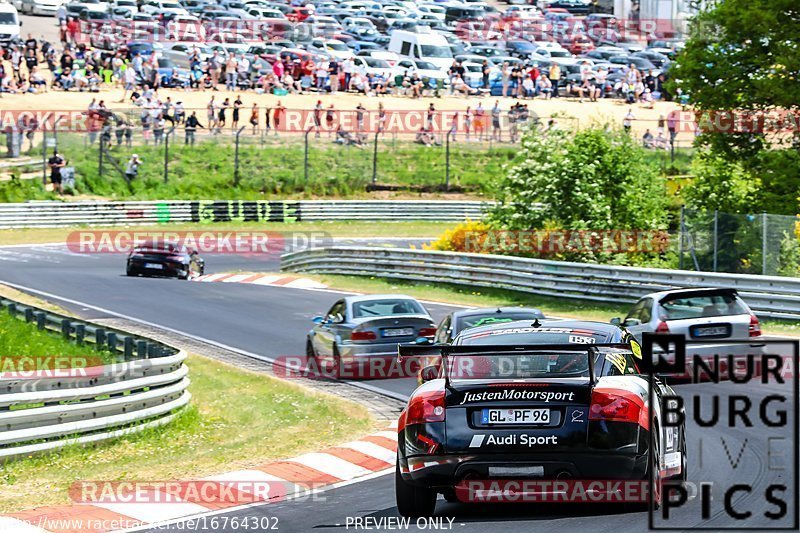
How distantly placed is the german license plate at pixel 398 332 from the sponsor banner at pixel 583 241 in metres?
12.7

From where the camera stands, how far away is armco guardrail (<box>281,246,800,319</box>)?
2444cm

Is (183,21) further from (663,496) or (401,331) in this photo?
(663,496)

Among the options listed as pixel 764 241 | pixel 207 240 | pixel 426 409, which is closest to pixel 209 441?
pixel 426 409

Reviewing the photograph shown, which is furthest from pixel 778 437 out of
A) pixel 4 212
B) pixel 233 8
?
pixel 233 8

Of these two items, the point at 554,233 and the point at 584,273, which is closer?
the point at 584,273

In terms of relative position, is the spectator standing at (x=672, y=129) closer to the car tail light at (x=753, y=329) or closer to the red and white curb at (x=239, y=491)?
the car tail light at (x=753, y=329)

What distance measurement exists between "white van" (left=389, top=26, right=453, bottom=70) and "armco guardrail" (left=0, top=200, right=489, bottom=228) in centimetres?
1411

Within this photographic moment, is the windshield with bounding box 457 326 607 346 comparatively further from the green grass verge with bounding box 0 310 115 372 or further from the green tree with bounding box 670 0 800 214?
the green tree with bounding box 670 0 800 214

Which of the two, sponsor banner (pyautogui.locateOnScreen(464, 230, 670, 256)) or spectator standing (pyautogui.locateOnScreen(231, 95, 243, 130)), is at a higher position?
spectator standing (pyautogui.locateOnScreen(231, 95, 243, 130))

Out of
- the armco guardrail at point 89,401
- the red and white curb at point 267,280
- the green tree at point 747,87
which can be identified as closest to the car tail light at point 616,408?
the armco guardrail at point 89,401

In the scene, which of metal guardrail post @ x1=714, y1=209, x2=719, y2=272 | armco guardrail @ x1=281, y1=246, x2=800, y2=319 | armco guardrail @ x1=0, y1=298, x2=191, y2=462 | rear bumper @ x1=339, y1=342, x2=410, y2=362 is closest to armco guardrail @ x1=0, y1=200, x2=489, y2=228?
armco guardrail @ x1=281, y1=246, x2=800, y2=319

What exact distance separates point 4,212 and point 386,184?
51.7ft

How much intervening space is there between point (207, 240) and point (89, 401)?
33534 millimetres

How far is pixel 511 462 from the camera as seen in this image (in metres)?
8.60
